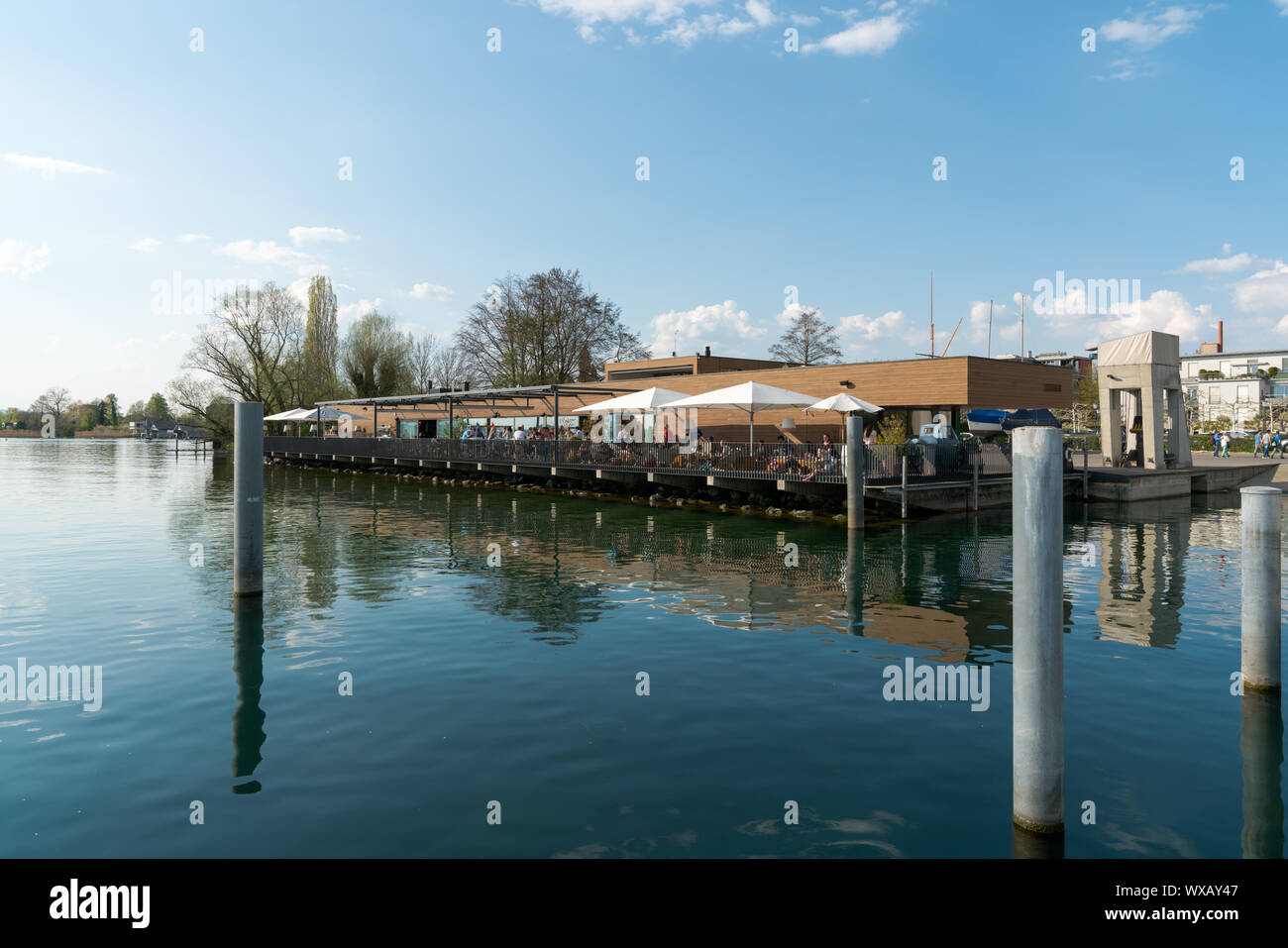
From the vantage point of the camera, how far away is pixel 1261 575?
7191 mm

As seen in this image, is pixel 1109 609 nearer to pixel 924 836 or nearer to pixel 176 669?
pixel 924 836

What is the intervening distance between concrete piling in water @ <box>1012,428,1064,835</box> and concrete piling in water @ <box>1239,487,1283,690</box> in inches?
127

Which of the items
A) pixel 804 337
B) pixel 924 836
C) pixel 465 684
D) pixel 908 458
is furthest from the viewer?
pixel 804 337

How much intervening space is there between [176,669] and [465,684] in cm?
325

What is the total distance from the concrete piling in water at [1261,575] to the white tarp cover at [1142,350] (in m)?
29.9

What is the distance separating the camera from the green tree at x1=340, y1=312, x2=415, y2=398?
2736 inches

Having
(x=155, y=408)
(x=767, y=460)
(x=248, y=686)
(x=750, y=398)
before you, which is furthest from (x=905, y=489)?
(x=155, y=408)

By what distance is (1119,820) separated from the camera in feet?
17.9

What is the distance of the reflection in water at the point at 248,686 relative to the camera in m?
6.49

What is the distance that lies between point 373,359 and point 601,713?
66.6 metres

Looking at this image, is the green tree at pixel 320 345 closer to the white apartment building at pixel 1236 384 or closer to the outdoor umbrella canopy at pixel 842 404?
the outdoor umbrella canopy at pixel 842 404
